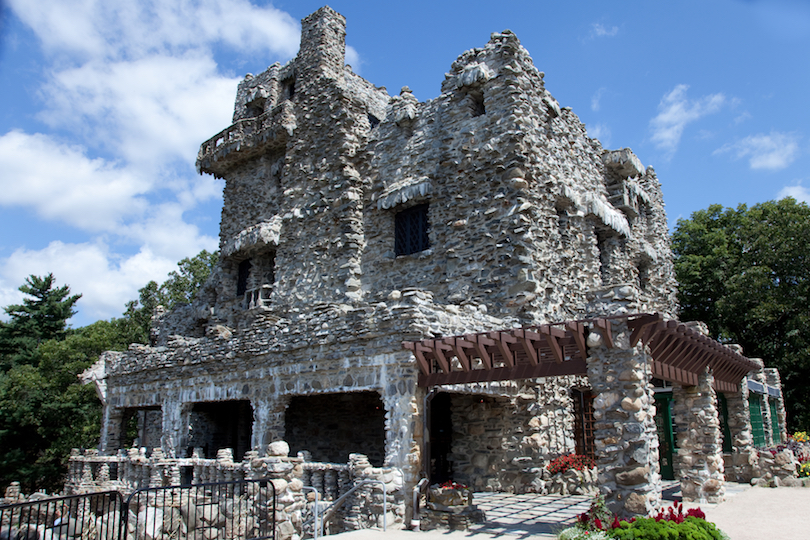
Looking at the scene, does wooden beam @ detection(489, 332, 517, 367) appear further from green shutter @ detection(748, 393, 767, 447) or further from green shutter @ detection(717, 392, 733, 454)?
green shutter @ detection(748, 393, 767, 447)

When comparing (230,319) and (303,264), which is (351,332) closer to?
(303,264)

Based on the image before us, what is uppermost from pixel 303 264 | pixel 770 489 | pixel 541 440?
pixel 303 264

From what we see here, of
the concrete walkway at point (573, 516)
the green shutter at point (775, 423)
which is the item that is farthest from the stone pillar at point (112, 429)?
the green shutter at point (775, 423)

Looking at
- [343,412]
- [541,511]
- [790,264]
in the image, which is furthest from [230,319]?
[790,264]

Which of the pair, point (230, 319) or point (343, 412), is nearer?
point (343, 412)

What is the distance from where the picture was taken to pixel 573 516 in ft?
33.6

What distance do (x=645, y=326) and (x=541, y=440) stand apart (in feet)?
19.2

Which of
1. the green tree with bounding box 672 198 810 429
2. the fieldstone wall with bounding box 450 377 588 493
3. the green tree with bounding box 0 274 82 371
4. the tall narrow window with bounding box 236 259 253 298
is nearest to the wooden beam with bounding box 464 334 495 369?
the fieldstone wall with bounding box 450 377 588 493

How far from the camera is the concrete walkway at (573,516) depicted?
891cm

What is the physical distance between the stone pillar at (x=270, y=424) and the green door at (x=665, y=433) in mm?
10511

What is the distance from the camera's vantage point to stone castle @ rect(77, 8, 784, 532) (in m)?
10.3

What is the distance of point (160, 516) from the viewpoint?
423 inches

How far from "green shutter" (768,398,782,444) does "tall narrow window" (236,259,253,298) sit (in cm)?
1989

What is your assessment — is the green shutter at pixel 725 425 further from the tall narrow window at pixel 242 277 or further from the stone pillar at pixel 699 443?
the tall narrow window at pixel 242 277
